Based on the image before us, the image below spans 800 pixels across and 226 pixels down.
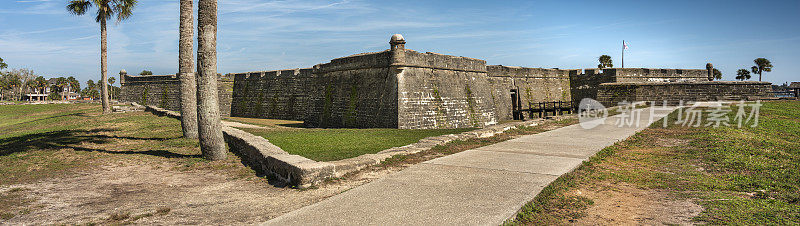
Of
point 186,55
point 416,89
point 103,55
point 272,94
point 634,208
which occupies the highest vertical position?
point 103,55

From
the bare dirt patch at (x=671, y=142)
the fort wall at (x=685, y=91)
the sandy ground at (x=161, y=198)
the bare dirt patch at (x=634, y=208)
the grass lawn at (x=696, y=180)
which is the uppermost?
the fort wall at (x=685, y=91)

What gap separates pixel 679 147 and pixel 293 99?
2294 cm

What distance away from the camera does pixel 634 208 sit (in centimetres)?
412

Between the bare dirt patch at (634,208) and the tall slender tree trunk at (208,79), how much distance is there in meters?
6.94

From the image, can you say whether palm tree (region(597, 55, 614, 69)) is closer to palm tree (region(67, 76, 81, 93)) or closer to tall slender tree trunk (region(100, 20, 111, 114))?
tall slender tree trunk (region(100, 20, 111, 114))

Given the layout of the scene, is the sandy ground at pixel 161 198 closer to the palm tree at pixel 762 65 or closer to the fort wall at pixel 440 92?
the fort wall at pixel 440 92

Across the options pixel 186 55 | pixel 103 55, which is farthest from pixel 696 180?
pixel 103 55

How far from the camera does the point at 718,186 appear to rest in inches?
195

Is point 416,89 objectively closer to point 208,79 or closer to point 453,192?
point 208,79

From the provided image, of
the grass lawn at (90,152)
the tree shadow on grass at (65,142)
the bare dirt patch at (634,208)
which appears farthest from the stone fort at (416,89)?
the bare dirt patch at (634,208)

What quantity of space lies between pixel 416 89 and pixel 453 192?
11.7 m

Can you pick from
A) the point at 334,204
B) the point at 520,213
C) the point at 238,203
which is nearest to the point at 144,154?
the point at 238,203

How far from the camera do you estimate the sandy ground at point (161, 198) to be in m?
4.24

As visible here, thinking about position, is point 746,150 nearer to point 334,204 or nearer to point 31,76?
point 334,204
